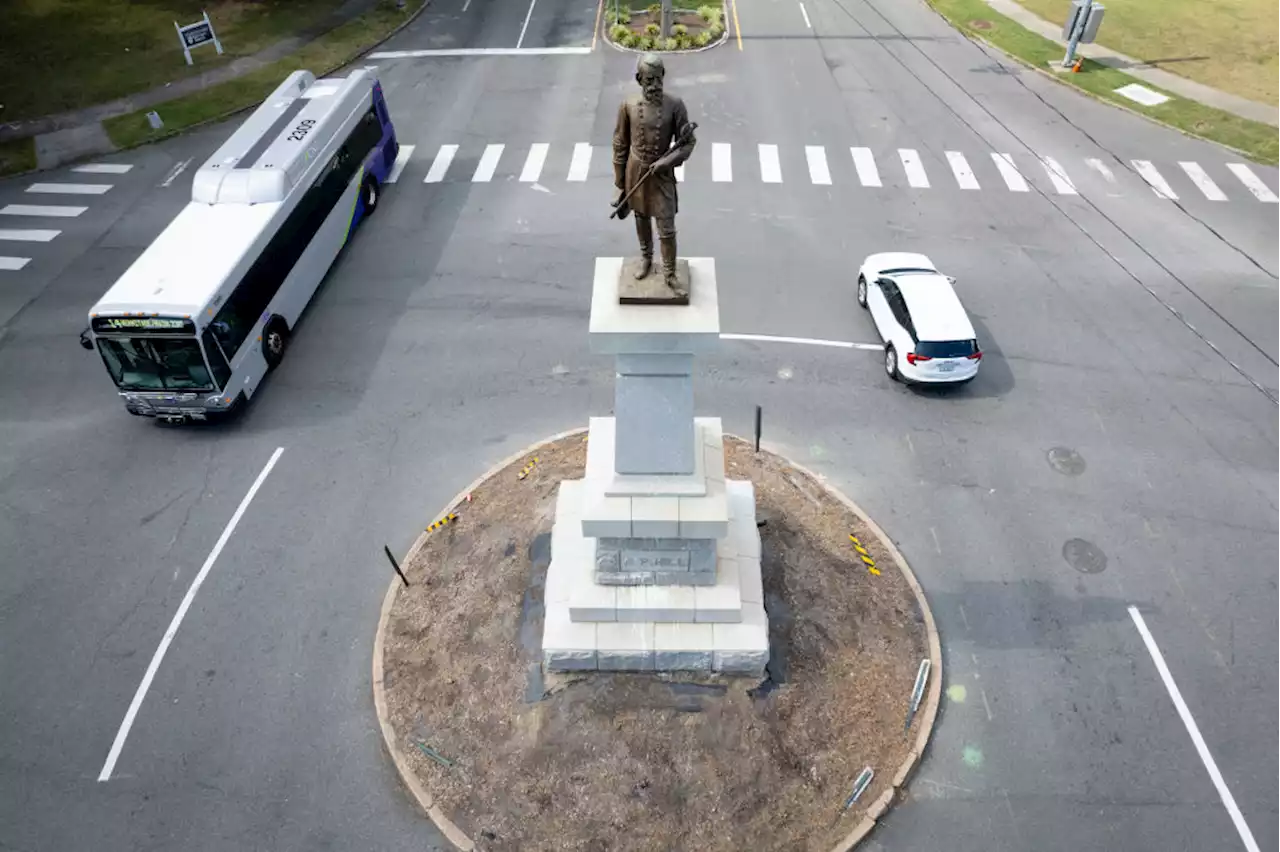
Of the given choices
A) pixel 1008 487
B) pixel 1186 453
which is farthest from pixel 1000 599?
pixel 1186 453

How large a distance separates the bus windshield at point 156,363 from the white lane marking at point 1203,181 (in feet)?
97.5

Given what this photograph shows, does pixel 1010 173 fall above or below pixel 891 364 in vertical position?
above

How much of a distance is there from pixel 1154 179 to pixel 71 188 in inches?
1430

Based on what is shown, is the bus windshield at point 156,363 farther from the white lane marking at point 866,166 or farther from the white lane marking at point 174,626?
the white lane marking at point 866,166

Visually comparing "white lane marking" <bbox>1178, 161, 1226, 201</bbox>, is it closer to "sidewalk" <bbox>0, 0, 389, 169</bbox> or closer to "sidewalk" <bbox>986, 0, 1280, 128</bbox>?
"sidewalk" <bbox>986, 0, 1280, 128</bbox>

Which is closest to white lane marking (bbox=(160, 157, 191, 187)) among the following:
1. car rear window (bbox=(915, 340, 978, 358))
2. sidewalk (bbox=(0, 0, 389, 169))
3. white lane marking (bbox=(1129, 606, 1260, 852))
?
sidewalk (bbox=(0, 0, 389, 169))

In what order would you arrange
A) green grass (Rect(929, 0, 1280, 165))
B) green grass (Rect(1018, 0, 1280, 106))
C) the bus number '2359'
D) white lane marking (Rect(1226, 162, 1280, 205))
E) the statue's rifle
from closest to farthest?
the statue's rifle < the bus number '2359' < white lane marking (Rect(1226, 162, 1280, 205)) < green grass (Rect(929, 0, 1280, 165)) < green grass (Rect(1018, 0, 1280, 106))

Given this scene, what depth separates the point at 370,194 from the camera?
25.3m

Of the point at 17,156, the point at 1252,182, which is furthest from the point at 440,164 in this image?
the point at 1252,182

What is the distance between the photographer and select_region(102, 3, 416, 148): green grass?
98.8ft

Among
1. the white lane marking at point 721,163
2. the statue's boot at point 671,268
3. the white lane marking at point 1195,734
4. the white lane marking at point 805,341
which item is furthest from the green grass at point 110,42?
the white lane marking at point 1195,734

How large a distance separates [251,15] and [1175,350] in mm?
40931

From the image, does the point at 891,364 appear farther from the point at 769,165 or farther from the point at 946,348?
the point at 769,165

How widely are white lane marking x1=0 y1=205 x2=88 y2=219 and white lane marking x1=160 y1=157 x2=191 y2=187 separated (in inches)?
101
